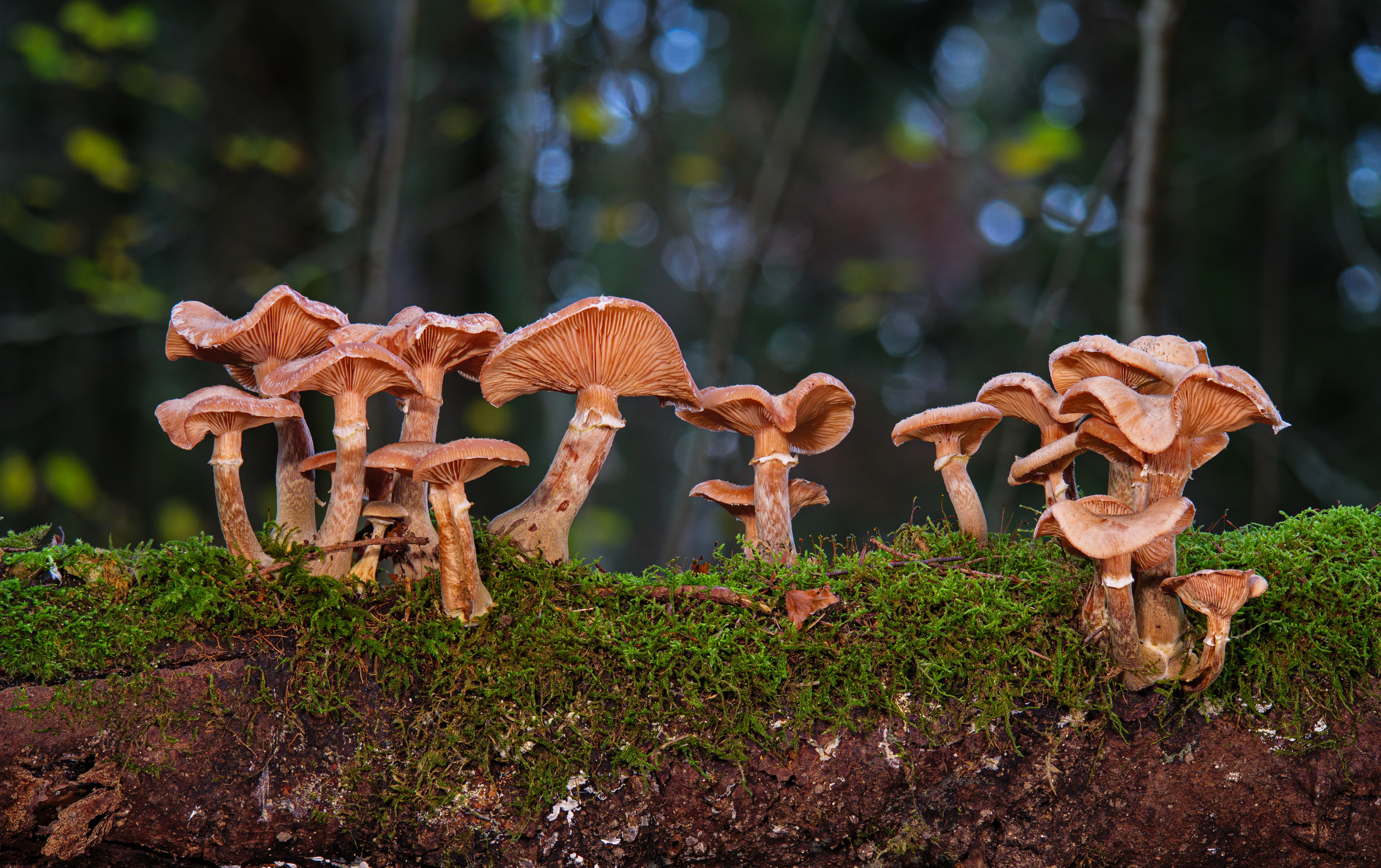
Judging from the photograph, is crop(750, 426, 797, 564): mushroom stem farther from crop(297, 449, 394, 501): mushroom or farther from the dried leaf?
crop(297, 449, 394, 501): mushroom

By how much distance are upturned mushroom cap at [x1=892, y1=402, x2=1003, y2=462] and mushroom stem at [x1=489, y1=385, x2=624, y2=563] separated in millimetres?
1008

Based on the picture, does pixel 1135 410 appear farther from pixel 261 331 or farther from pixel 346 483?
pixel 261 331

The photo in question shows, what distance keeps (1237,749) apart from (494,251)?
7348mm

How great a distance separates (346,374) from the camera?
7.86 feet

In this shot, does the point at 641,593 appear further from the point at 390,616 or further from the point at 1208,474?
the point at 1208,474

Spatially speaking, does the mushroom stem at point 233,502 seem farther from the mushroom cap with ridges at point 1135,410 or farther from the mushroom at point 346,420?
the mushroom cap with ridges at point 1135,410

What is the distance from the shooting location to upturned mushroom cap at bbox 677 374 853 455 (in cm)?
271

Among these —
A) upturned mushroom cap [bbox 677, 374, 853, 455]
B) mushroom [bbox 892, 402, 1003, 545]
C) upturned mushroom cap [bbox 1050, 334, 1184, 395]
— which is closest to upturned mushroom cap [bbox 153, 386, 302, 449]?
upturned mushroom cap [bbox 677, 374, 853, 455]

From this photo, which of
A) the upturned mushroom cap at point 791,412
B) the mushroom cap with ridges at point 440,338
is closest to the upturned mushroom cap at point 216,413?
the mushroom cap with ridges at point 440,338

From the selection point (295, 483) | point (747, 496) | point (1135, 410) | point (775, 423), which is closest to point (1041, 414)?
point (1135, 410)

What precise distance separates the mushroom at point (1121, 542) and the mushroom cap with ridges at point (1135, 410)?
0.17 meters

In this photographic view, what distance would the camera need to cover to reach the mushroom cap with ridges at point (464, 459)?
6.88ft

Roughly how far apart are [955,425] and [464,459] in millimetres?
1777

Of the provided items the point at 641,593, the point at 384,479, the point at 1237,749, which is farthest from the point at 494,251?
the point at 1237,749
